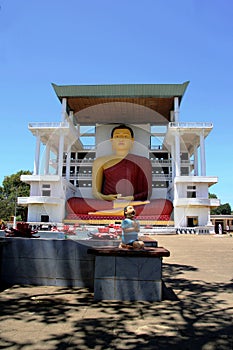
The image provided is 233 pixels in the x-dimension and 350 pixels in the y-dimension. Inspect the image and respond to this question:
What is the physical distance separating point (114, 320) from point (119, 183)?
30208 mm

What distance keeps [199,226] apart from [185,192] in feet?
12.0

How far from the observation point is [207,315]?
3.79 m

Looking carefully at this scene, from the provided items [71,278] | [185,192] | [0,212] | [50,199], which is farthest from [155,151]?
[71,278]

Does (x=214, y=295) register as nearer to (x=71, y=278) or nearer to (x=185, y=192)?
(x=71, y=278)

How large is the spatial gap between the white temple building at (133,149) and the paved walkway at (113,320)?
23932mm

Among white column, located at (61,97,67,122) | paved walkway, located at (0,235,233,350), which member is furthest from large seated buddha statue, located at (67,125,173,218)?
paved walkway, located at (0,235,233,350)

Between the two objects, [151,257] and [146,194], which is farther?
[146,194]

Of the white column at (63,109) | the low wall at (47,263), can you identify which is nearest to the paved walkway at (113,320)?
the low wall at (47,263)

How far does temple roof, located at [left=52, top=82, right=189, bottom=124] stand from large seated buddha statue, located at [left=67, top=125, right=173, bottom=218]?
270cm

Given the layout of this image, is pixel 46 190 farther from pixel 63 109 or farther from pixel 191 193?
pixel 191 193

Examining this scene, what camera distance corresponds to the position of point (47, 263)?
212 inches

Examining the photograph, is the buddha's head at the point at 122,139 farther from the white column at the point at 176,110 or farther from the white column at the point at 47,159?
the white column at the point at 47,159

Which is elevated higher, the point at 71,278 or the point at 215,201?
the point at 215,201

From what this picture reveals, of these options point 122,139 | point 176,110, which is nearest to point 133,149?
point 122,139
